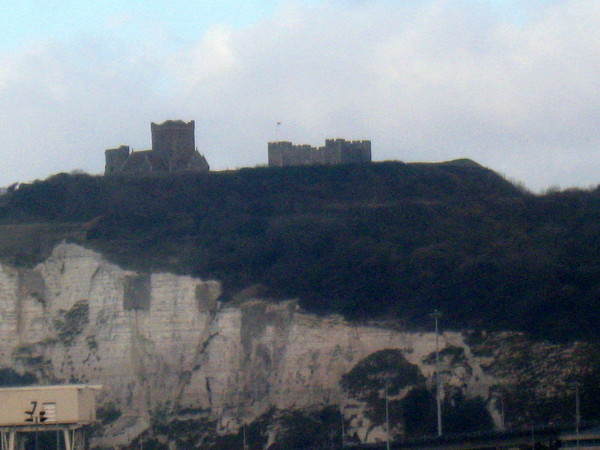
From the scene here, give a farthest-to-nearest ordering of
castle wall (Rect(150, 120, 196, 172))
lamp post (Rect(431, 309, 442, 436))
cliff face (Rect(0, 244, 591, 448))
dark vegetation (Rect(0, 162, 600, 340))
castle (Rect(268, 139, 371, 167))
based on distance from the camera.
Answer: castle (Rect(268, 139, 371, 167))
castle wall (Rect(150, 120, 196, 172))
dark vegetation (Rect(0, 162, 600, 340))
cliff face (Rect(0, 244, 591, 448))
lamp post (Rect(431, 309, 442, 436))

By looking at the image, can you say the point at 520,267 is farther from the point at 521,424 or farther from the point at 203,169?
the point at 203,169

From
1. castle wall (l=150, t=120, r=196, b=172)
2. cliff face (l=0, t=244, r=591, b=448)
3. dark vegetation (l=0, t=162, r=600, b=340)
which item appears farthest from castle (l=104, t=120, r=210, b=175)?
cliff face (l=0, t=244, r=591, b=448)

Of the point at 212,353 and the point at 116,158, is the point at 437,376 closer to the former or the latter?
the point at 212,353

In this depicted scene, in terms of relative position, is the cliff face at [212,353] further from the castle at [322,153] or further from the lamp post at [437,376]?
the castle at [322,153]

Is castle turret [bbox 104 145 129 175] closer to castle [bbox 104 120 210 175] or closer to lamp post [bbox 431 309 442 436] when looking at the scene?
castle [bbox 104 120 210 175]

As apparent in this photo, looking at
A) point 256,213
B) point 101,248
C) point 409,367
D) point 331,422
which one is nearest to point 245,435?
point 331,422
